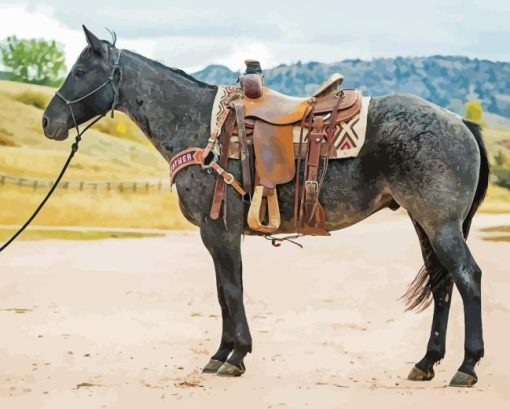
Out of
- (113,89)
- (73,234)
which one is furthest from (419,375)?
(73,234)

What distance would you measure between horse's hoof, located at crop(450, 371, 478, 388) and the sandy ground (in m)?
0.13

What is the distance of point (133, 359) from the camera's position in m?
10.2

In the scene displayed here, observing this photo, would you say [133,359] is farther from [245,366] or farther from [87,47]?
[87,47]

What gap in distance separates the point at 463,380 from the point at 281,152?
8.61 feet

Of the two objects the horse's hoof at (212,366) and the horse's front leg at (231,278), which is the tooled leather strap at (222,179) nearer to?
the horse's front leg at (231,278)

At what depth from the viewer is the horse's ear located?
9367 millimetres

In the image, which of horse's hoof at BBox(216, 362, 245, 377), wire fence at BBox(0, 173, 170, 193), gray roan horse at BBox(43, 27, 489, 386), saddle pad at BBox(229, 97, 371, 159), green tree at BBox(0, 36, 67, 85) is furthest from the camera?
green tree at BBox(0, 36, 67, 85)

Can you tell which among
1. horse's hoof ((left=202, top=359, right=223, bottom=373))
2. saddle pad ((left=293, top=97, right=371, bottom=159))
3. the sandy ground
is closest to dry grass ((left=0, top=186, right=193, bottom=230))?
the sandy ground

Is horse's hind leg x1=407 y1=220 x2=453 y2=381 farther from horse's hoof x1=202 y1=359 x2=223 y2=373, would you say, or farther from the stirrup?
horse's hoof x1=202 y1=359 x2=223 y2=373

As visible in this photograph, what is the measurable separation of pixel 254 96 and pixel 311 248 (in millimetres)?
14707

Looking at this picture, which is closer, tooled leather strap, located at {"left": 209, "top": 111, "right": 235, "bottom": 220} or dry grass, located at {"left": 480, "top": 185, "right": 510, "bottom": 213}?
tooled leather strap, located at {"left": 209, "top": 111, "right": 235, "bottom": 220}

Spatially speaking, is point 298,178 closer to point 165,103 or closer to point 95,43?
point 165,103

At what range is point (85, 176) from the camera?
138 feet

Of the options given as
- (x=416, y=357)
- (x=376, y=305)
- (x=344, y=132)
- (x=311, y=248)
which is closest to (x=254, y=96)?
(x=344, y=132)
